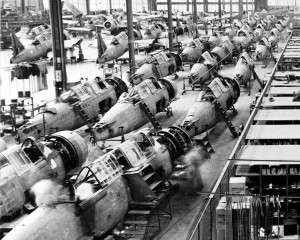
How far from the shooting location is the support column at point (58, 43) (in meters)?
47.9

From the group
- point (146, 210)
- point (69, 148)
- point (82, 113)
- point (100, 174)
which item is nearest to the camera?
point (100, 174)

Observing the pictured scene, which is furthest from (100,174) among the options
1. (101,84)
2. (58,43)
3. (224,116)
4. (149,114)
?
(58,43)

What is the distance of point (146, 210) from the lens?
2641cm

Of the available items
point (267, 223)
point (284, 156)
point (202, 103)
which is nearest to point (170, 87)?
point (202, 103)

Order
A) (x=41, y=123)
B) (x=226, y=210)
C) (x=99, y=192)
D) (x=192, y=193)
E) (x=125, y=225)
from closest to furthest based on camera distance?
(x=226, y=210)
(x=99, y=192)
(x=125, y=225)
(x=192, y=193)
(x=41, y=123)

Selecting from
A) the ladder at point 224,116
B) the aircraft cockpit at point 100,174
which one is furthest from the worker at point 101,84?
the aircraft cockpit at point 100,174

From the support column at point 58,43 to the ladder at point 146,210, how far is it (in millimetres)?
22107

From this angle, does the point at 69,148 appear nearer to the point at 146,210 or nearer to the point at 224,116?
the point at 146,210

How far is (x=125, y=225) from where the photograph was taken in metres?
26.1

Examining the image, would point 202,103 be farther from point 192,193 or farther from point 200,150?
point 192,193

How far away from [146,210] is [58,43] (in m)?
24.7

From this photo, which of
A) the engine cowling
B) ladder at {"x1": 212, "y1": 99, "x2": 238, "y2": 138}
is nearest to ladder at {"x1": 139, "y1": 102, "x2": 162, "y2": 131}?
ladder at {"x1": 212, "y1": 99, "x2": 238, "y2": 138}

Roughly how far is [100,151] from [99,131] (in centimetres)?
223

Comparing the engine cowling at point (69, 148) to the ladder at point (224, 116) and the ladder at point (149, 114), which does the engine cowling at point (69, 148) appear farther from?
the ladder at point (224, 116)
